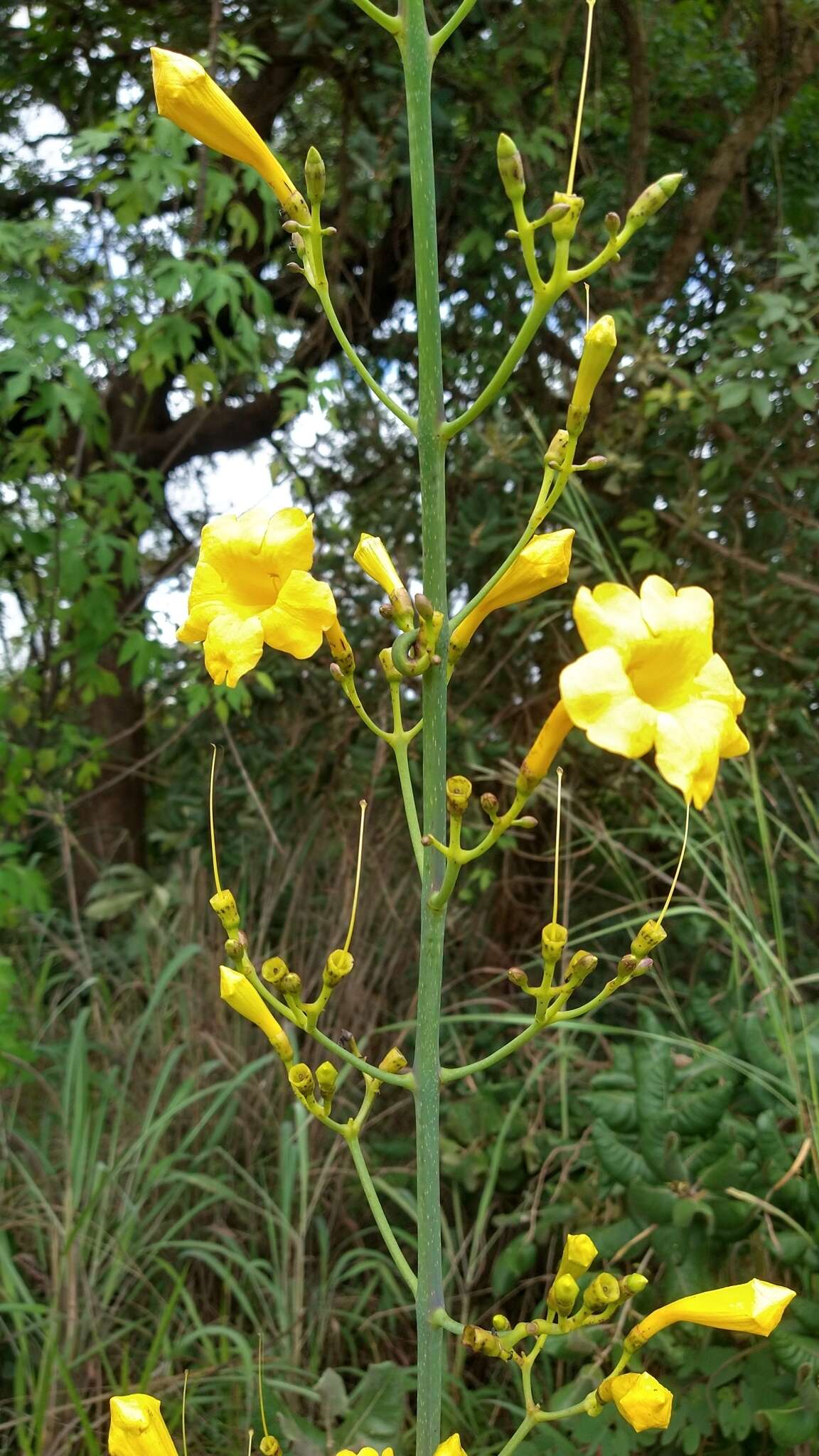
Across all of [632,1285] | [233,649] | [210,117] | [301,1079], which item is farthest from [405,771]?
[210,117]

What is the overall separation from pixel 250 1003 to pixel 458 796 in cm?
33

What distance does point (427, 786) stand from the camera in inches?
38.3

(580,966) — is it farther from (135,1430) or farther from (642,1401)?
(135,1430)

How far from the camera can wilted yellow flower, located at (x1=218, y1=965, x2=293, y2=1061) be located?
1.07 metres

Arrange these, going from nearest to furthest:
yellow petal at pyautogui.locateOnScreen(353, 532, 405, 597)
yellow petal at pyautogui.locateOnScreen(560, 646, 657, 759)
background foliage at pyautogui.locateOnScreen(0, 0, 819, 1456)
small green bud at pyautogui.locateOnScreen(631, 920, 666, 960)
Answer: yellow petal at pyautogui.locateOnScreen(560, 646, 657, 759)
small green bud at pyautogui.locateOnScreen(631, 920, 666, 960)
yellow petal at pyautogui.locateOnScreen(353, 532, 405, 597)
background foliage at pyautogui.locateOnScreen(0, 0, 819, 1456)

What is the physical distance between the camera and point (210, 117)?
100 centimetres

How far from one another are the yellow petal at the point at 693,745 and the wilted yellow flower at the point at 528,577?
7.2 inches

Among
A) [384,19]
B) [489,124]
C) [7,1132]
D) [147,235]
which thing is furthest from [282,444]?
[384,19]

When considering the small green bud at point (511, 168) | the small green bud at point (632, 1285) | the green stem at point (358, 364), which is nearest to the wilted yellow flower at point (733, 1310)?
the small green bud at point (632, 1285)

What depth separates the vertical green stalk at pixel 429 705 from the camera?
36.1 inches

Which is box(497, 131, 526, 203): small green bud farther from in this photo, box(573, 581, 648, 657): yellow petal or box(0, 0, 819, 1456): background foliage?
box(0, 0, 819, 1456): background foliage

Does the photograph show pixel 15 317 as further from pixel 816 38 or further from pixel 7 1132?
pixel 816 38

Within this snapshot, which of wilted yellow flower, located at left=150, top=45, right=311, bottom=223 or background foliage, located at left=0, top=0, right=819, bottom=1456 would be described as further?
background foliage, located at left=0, top=0, right=819, bottom=1456

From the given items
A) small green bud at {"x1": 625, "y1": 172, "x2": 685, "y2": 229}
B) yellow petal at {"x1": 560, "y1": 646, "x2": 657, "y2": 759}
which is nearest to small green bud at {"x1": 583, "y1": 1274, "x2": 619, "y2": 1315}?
yellow petal at {"x1": 560, "y1": 646, "x2": 657, "y2": 759}
